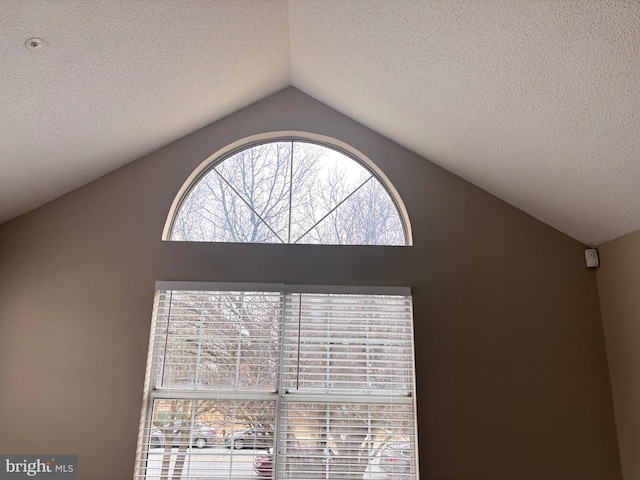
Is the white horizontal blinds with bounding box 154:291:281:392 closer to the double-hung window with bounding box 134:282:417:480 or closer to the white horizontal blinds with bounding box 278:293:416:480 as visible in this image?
the double-hung window with bounding box 134:282:417:480

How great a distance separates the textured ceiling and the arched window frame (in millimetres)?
251

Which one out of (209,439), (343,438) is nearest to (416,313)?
(343,438)

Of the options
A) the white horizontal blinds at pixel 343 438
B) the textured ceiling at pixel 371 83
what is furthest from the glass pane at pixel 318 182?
→ the white horizontal blinds at pixel 343 438

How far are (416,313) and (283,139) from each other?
1.65 meters

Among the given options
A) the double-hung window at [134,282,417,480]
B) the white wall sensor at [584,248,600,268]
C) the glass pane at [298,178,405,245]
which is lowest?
the double-hung window at [134,282,417,480]

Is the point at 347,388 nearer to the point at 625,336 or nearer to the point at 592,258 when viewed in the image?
the point at 625,336

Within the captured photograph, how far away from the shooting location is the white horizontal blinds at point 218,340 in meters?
2.94

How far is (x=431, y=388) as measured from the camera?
2881mm

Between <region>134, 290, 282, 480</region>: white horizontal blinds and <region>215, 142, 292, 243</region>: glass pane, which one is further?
<region>215, 142, 292, 243</region>: glass pane

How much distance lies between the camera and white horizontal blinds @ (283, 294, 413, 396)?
2.94 m

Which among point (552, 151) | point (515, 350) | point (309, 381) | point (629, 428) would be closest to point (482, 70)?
point (552, 151)

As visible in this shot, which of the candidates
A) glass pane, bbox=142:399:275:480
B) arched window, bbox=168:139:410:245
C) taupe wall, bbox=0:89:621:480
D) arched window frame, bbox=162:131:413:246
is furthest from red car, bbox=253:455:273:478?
arched window frame, bbox=162:131:413:246

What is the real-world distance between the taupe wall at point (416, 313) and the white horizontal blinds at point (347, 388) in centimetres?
11

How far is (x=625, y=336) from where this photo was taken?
2.80 m
